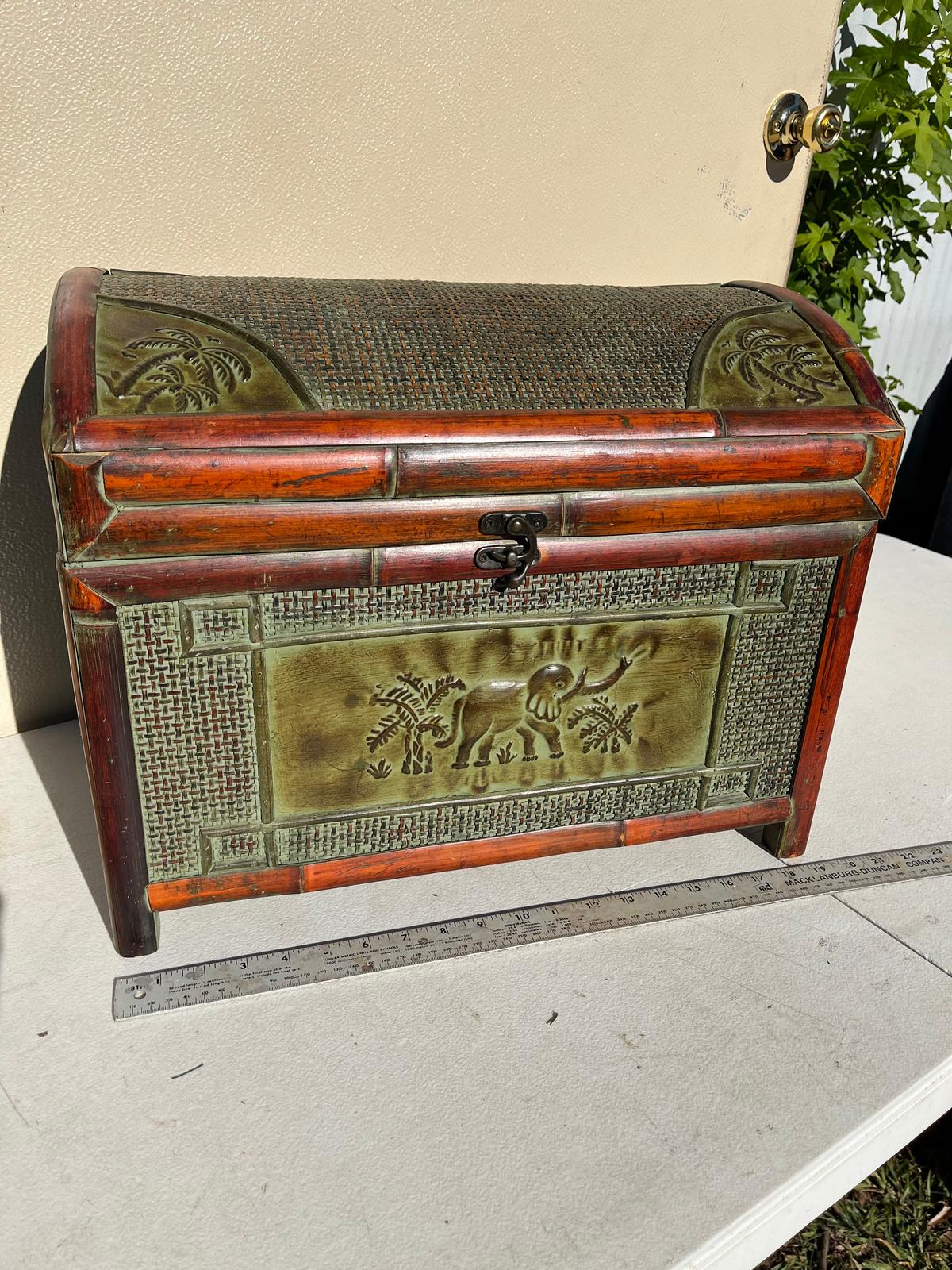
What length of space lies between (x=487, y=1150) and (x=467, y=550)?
69 cm

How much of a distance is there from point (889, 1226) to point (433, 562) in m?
1.25

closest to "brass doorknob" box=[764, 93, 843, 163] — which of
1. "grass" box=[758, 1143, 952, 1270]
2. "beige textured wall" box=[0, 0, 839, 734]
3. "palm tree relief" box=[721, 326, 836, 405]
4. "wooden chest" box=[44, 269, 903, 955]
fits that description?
"beige textured wall" box=[0, 0, 839, 734]

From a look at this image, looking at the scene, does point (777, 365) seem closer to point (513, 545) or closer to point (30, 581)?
point (513, 545)

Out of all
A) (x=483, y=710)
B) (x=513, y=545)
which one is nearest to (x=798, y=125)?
(x=513, y=545)

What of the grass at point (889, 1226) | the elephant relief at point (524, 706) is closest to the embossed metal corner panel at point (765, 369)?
the elephant relief at point (524, 706)

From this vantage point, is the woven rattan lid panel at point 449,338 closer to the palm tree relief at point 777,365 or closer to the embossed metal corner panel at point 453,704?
the palm tree relief at point 777,365

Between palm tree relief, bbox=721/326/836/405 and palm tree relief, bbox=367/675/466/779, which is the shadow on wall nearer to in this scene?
palm tree relief, bbox=367/675/466/779

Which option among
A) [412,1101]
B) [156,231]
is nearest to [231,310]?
[156,231]

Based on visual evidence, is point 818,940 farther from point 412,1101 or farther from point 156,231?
point 156,231

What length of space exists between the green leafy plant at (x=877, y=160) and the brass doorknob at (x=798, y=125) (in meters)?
0.44

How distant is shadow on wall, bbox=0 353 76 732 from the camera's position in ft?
5.51

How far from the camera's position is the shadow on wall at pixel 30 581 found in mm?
1681

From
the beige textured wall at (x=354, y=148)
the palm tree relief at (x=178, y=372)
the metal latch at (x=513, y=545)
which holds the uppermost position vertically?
the beige textured wall at (x=354, y=148)

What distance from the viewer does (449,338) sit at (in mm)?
1322
